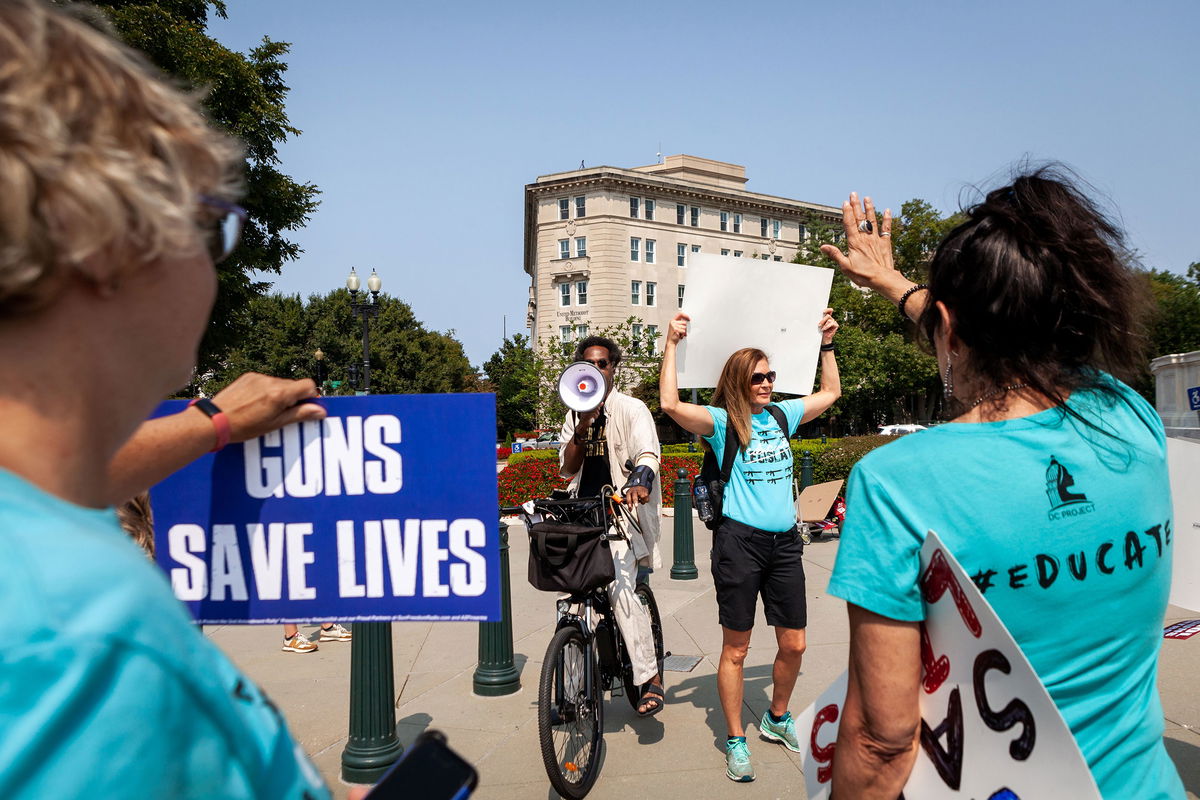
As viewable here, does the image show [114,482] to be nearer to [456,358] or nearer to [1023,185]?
[1023,185]

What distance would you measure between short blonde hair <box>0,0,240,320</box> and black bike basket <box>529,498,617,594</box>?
331 cm

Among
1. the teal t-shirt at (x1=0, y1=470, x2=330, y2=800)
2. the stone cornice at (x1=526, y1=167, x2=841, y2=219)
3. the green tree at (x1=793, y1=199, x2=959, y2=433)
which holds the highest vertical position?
the stone cornice at (x1=526, y1=167, x2=841, y2=219)

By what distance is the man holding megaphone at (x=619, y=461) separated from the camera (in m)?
4.44

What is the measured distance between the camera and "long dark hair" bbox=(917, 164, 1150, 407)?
148cm

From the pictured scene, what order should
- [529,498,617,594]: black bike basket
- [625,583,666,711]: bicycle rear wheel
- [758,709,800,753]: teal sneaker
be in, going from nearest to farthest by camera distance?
[529,498,617,594]: black bike basket → [758,709,800,753]: teal sneaker → [625,583,666,711]: bicycle rear wheel

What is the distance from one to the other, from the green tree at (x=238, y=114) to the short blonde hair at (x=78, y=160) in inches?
596

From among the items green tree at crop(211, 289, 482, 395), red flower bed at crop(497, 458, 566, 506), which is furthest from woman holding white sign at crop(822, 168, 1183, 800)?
green tree at crop(211, 289, 482, 395)

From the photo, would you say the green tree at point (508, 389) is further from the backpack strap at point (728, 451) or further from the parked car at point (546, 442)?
the backpack strap at point (728, 451)

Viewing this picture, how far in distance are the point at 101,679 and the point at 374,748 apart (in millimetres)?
3882

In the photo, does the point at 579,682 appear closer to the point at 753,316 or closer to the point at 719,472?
the point at 719,472

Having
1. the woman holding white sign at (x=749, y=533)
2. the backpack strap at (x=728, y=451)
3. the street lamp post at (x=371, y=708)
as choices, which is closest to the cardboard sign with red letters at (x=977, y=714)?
the woman holding white sign at (x=749, y=533)

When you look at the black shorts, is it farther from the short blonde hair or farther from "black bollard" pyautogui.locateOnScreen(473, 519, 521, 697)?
the short blonde hair

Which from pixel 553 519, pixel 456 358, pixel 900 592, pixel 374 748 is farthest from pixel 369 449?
pixel 456 358

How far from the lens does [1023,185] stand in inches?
62.8
